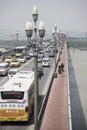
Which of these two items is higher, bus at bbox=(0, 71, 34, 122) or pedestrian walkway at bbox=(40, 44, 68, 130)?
bus at bbox=(0, 71, 34, 122)

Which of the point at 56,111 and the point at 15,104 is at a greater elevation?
the point at 15,104

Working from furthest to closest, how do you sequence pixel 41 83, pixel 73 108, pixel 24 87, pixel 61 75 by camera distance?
1. pixel 61 75
2. pixel 41 83
3. pixel 73 108
4. pixel 24 87

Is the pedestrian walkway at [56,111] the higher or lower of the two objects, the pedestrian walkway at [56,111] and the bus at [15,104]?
the lower

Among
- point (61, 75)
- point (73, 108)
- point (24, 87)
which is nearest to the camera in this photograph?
point (24, 87)

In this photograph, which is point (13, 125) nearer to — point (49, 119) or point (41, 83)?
point (49, 119)

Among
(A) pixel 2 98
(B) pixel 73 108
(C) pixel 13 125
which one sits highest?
(A) pixel 2 98

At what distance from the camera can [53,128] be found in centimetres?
1645

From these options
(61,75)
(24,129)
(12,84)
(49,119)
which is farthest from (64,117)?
(61,75)

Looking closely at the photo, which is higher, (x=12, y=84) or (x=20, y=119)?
(x=12, y=84)

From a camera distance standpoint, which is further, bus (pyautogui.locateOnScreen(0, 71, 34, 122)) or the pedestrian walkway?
bus (pyautogui.locateOnScreen(0, 71, 34, 122))

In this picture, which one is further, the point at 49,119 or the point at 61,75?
the point at 61,75

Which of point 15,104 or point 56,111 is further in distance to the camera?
point 56,111

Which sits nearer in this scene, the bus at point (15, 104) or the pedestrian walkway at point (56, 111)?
the pedestrian walkway at point (56, 111)

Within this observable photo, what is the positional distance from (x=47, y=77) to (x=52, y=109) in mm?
19016
